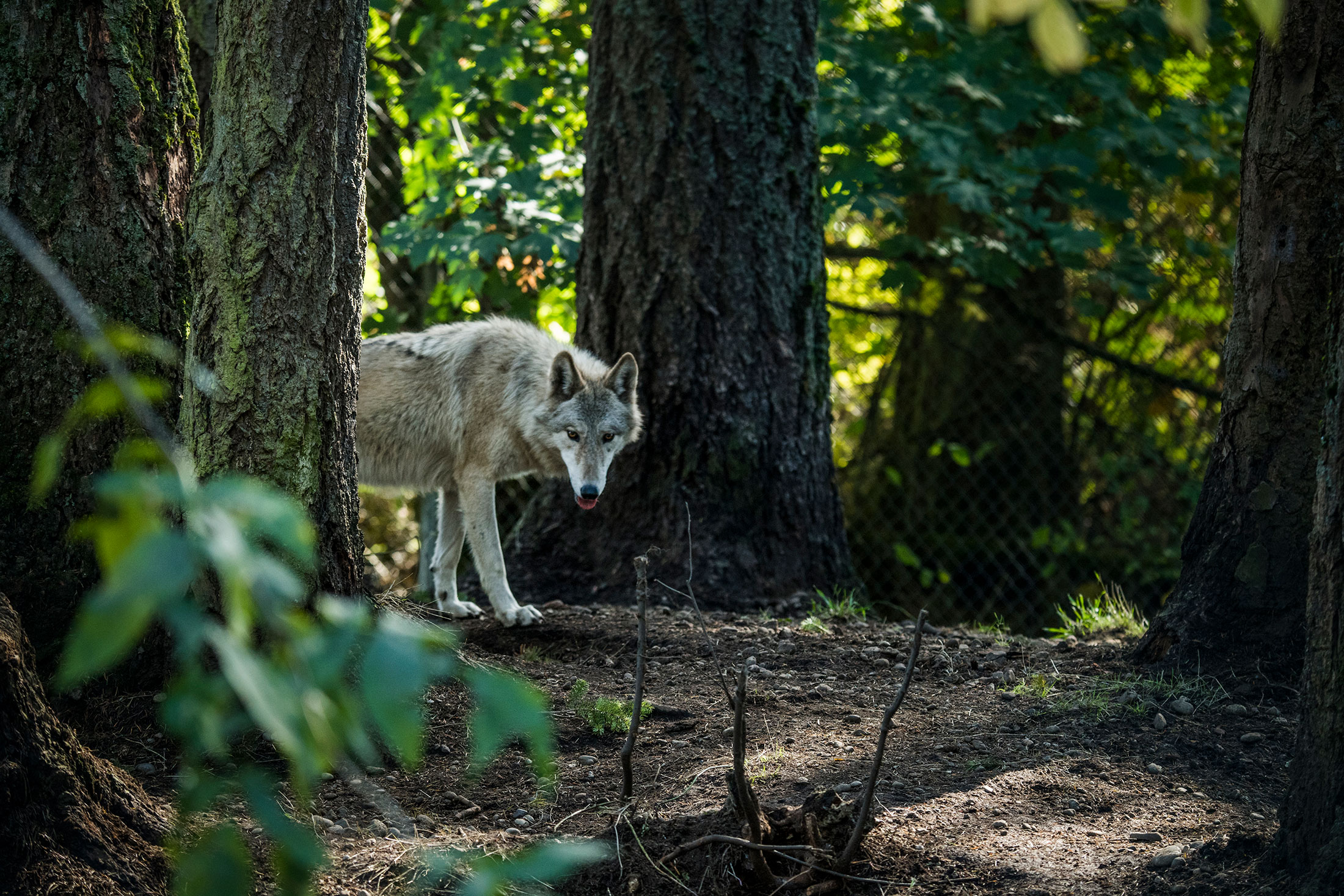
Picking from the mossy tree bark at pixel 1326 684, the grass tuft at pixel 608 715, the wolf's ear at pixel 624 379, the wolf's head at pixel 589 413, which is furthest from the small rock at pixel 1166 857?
the wolf's ear at pixel 624 379

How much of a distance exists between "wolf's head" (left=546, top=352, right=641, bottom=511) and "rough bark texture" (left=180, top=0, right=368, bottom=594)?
2.02m

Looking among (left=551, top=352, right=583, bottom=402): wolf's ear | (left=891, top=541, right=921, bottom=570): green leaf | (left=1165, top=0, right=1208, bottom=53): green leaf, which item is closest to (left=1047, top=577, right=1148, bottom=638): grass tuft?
(left=551, top=352, right=583, bottom=402): wolf's ear

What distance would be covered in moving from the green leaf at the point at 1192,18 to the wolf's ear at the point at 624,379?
3.84 meters

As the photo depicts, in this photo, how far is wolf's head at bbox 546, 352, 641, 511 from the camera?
4.75 metres

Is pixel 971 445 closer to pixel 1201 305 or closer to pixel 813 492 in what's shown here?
pixel 1201 305

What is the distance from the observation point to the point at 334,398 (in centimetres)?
281

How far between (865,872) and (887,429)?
6.52 meters

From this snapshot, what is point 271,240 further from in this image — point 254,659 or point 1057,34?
point 1057,34

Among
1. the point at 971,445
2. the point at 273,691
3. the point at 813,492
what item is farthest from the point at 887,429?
the point at 273,691

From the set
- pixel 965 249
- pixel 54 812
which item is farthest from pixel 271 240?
pixel 965 249

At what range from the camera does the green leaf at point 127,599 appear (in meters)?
0.71

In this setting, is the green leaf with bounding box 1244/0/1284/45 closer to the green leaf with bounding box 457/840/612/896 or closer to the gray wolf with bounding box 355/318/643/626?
the green leaf with bounding box 457/840/612/896

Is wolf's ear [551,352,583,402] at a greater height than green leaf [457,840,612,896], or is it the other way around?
wolf's ear [551,352,583,402]

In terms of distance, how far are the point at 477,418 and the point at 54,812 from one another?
10.5ft
